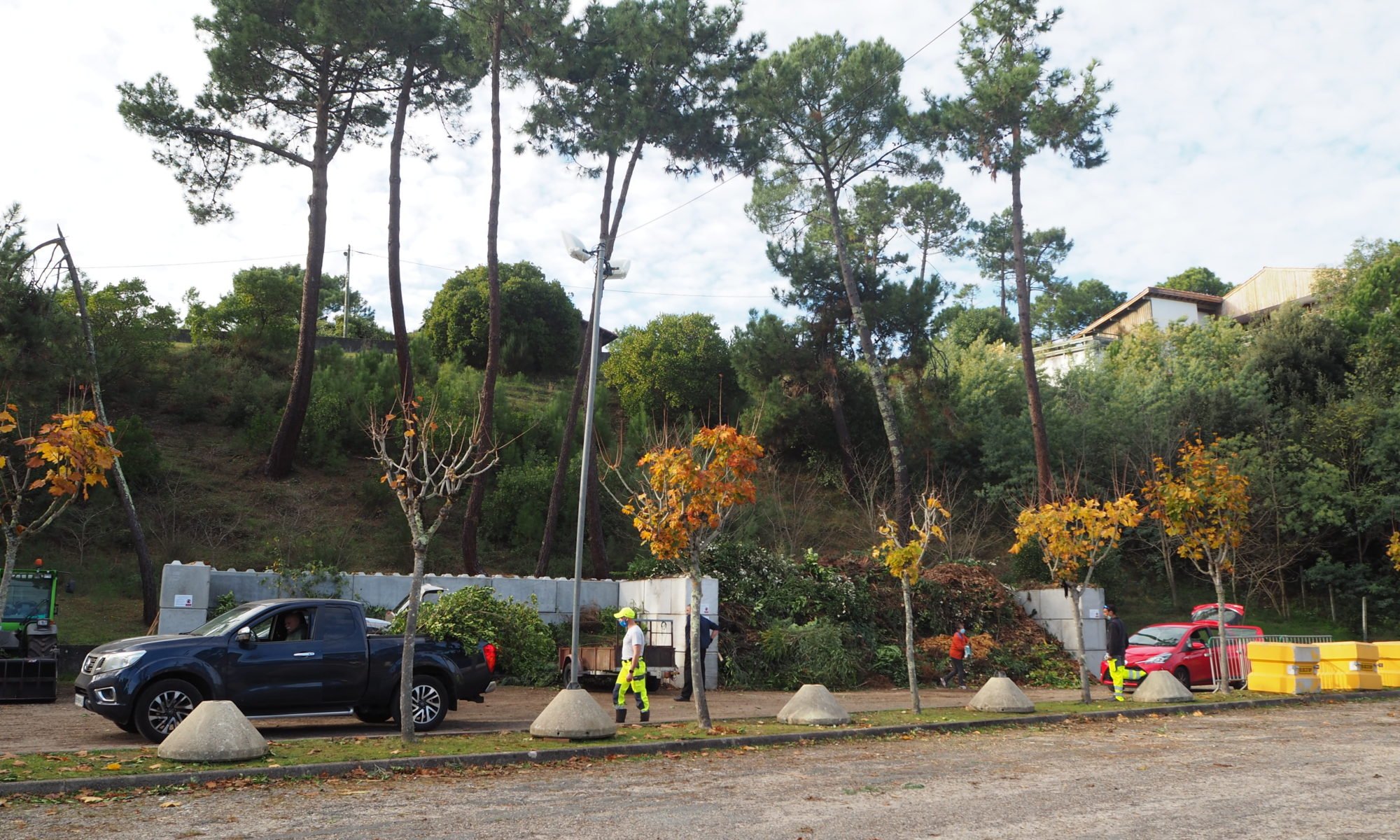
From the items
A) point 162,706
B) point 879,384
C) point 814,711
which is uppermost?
point 879,384

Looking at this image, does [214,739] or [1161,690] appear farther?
[1161,690]

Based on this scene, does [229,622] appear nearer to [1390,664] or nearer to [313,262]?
[313,262]

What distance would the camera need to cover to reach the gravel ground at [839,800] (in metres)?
7.38

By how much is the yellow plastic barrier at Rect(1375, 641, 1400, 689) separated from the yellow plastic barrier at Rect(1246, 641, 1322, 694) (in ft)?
7.78

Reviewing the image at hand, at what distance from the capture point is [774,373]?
37.4 metres

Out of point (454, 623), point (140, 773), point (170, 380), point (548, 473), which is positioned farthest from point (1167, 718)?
point (170, 380)

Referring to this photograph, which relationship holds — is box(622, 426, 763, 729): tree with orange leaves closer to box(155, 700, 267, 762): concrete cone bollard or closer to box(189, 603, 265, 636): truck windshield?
box(189, 603, 265, 636): truck windshield

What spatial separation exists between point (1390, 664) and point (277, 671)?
2218 cm

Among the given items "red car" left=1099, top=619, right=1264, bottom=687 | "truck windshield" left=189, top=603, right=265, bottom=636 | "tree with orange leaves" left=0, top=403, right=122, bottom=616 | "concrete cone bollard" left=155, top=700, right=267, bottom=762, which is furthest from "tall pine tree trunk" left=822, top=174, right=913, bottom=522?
"tree with orange leaves" left=0, top=403, right=122, bottom=616

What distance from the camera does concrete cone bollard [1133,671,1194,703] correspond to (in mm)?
17922

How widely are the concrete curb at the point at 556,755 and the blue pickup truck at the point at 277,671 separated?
2.68 m

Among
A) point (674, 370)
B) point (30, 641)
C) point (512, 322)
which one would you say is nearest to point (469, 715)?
point (30, 641)

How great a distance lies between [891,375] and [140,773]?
30.7 metres

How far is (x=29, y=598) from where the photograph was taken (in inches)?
758
